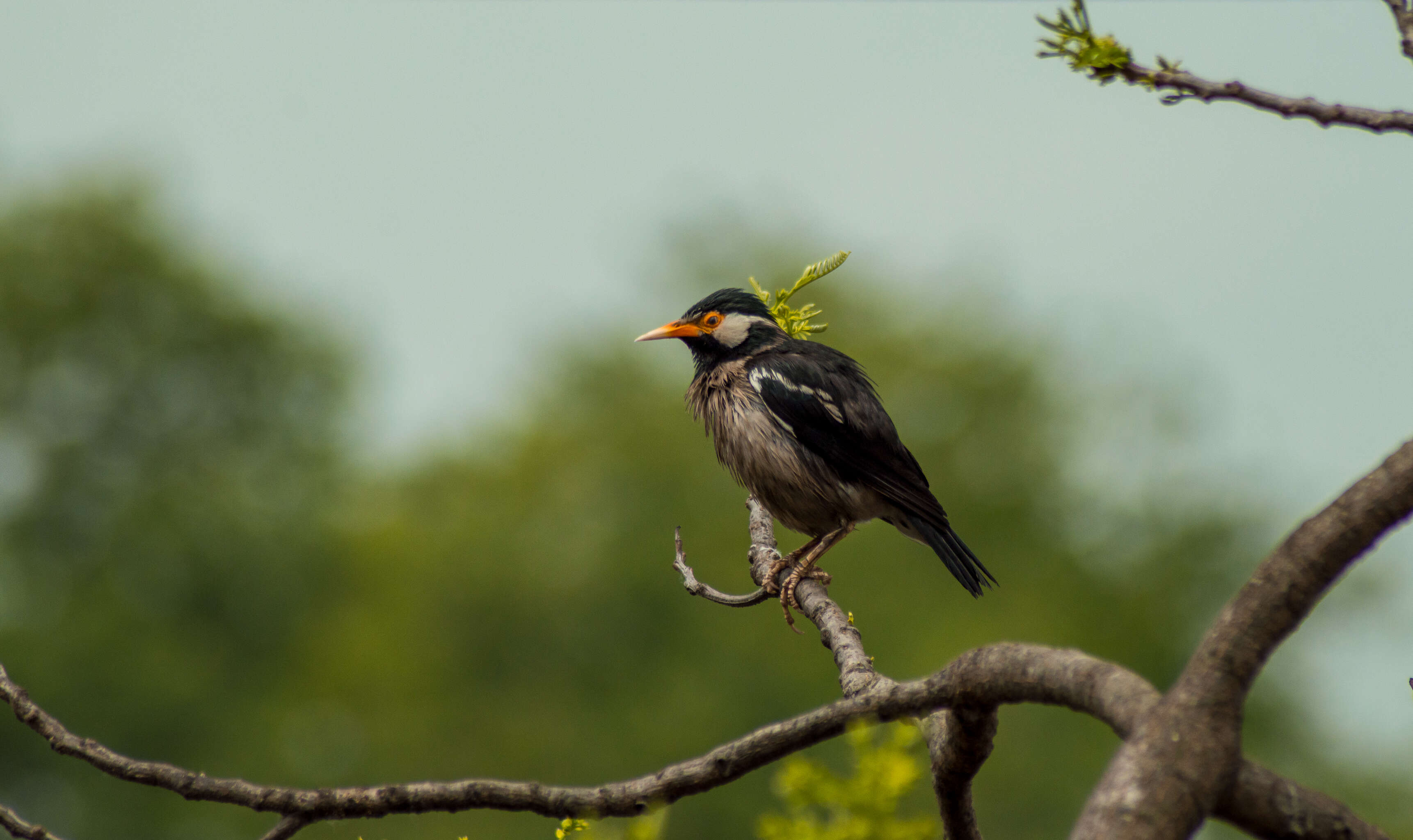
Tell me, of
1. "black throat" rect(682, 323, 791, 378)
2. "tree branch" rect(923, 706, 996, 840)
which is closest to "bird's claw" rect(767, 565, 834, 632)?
"black throat" rect(682, 323, 791, 378)

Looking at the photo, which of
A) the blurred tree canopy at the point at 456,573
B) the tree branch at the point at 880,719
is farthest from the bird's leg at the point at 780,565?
the blurred tree canopy at the point at 456,573

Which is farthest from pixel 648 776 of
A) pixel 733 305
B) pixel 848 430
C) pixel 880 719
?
pixel 733 305

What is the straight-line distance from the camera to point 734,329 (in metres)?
7.39

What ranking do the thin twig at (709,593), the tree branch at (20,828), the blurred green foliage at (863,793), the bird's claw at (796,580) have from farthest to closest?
the bird's claw at (796,580), the thin twig at (709,593), the tree branch at (20,828), the blurred green foliage at (863,793)

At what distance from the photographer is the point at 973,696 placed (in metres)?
2.47

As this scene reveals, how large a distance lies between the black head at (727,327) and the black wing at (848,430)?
22 centimetres

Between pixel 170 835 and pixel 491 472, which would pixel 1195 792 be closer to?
pixel 170 835

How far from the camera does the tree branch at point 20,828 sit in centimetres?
280

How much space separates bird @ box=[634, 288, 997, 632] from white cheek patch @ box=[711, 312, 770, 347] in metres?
0.01

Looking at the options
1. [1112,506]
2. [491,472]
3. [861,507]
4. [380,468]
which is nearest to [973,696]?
[861,507]

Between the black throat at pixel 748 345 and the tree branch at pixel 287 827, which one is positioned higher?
the black throat at pixel 748 345

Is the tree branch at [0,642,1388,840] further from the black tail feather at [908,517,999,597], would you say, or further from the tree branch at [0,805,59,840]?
the black tail feather at [908,517,999,597]

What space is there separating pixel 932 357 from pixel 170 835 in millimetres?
22399

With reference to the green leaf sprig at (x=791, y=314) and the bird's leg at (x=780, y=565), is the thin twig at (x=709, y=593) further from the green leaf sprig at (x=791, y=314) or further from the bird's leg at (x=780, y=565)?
the green leaf sprig at (x=791, y=314)
